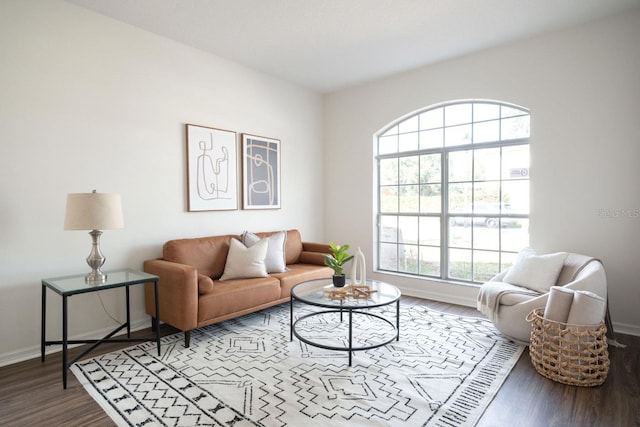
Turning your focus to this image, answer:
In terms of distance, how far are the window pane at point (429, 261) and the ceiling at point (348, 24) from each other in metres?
2.33

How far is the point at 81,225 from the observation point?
8.49ft

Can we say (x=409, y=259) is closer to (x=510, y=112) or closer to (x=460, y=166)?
(x=460, y=166)

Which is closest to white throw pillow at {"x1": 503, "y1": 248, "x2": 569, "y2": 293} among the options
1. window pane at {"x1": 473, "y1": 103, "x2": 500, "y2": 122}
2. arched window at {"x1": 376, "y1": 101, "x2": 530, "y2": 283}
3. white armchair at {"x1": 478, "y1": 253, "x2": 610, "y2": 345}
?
white armchair at {"x1": 478, "y1": 253, "x2": 610, "y2": 345}

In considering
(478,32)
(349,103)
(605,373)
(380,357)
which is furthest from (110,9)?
(605,373)

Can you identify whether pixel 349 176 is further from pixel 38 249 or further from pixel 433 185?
pixel 38 249

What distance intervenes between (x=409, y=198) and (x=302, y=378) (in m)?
3.01

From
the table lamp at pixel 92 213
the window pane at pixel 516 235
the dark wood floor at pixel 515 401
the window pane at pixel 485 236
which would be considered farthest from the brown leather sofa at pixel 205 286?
the window pane at pixel 516 235

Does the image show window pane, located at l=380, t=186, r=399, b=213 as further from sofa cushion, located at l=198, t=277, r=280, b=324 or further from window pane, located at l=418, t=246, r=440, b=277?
sofa cushion, located at l=198, t=277, r=280, b=324

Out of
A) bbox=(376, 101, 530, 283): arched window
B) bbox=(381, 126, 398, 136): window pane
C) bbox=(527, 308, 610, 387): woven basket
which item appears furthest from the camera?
bbox=(381, 126, 398, 136): window pane

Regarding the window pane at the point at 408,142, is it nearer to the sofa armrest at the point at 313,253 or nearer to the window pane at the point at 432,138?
the window pane at the point at 432,138

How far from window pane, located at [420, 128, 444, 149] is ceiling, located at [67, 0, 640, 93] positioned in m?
0.85

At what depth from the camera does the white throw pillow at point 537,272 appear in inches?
122

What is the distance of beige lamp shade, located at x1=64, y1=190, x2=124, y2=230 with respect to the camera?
2.60m

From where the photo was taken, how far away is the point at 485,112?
13.6 ft
